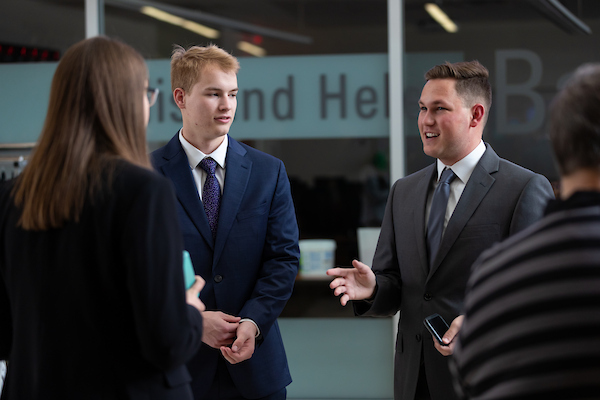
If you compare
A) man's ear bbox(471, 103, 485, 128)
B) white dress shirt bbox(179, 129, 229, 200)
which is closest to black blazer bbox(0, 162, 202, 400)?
white dress shirt bbox(179, 129, 229, 200)

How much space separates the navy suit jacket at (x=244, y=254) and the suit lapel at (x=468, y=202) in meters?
0.59

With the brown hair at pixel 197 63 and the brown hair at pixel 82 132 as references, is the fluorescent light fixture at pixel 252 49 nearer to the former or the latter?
the brown hair at pixel 197 63

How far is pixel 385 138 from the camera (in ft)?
13.6

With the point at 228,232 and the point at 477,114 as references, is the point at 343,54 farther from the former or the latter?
the point at 228,232

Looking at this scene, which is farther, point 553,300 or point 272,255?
point 272,255

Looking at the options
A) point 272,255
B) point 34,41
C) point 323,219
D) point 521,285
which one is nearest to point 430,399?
point 272,255

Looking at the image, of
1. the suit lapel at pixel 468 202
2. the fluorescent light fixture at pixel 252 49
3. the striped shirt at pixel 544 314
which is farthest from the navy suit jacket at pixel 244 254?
the fluorescent light fixture at pixel 252 49

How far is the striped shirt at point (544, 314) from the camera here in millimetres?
1098

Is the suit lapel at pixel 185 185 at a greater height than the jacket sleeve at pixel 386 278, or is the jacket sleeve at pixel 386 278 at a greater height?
the suit lapel at pixel 185 185

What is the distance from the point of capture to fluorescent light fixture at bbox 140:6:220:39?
4.26 m

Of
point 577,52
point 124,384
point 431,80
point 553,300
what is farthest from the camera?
point 577,52

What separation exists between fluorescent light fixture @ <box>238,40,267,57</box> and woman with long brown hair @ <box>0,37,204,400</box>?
2.95 m

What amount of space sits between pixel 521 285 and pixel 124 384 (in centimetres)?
83

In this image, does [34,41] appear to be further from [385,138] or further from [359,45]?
[385,138]
